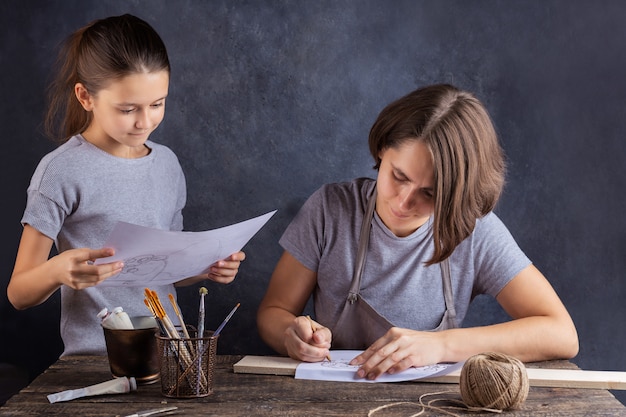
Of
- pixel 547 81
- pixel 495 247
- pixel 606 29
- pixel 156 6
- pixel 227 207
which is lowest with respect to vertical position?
pixel 495 247

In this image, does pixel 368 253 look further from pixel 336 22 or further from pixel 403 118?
pixel 336 22

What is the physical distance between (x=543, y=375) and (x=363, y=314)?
0.52 m

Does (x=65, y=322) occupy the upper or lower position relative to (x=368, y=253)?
lower

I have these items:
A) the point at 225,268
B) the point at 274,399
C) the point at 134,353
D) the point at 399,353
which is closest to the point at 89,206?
the point at 225,268

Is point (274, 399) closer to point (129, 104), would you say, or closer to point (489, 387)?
point (489, 387)

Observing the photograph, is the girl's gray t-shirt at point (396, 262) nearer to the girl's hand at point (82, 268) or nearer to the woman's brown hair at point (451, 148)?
the woman's brown hair at point (451, 148)

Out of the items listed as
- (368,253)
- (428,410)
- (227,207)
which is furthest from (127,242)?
(227,207)

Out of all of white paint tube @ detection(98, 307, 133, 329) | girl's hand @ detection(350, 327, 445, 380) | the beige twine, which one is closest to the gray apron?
girl's hand @ detection(350, 327, 445, 380)

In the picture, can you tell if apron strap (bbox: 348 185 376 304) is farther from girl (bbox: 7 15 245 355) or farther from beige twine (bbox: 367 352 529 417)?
beige twine (bbox: 367 352 529 417)

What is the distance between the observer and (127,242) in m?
1.40

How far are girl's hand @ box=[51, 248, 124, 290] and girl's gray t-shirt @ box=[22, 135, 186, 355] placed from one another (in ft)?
0.72

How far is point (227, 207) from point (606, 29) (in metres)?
1.26

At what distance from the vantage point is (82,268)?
1.51m

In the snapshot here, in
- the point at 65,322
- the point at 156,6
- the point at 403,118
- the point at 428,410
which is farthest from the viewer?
the point at 156,6
